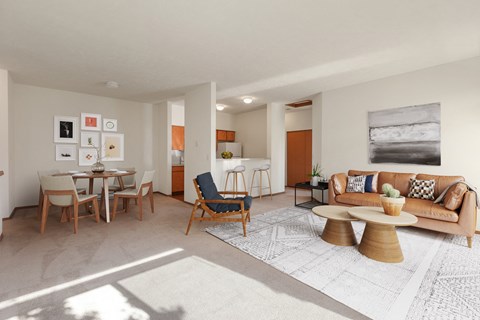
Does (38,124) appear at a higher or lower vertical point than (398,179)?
higher

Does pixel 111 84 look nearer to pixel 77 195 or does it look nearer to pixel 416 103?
pixel 77 195

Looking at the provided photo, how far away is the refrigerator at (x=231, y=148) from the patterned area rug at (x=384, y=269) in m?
4.24

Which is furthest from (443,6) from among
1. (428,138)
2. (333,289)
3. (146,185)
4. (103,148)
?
(103,148)

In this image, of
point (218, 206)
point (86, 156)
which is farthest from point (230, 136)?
point (218, 206)

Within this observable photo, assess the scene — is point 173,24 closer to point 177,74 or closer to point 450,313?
point 177,74

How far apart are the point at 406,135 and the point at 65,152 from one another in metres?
7.02

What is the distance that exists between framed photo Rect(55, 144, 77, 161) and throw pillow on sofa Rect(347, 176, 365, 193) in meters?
6.01

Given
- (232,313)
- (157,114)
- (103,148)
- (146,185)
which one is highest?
(157,114)

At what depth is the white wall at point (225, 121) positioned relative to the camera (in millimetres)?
7832

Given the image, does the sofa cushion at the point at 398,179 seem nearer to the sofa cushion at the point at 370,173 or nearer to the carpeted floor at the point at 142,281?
the sofa cushion at the point at 370,173

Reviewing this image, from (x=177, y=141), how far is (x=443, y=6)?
587 centimetres

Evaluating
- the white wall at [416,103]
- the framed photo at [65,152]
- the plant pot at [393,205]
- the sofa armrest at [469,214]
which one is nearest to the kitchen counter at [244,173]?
the white wall at [416,103]

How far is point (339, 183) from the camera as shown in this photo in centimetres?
430

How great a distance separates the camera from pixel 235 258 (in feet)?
8.43
